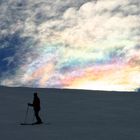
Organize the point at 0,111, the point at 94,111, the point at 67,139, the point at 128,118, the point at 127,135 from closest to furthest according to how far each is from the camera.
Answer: the point at 67,139 < the point at 127,135 < the point at 128,118 < the point at 0,111 < the point at 94,111

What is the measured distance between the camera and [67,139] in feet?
43.8

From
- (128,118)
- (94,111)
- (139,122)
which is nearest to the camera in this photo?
(139,122)

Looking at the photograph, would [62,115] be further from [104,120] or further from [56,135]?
[56,135]

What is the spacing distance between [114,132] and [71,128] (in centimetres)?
180

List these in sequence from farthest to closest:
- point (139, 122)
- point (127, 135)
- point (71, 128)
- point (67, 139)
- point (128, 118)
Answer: point (128, 118)
point (139, 122)
point (71, 128)
point (127, 135)
point (67, 139)

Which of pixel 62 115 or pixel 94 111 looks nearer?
pixel 62 115

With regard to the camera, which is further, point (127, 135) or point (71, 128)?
point (71, 128)

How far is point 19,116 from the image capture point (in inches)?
805

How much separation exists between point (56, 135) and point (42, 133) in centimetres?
73

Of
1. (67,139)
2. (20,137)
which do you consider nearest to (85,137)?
(67,139)

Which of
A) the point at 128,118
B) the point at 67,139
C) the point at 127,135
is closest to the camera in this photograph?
the point at 67,139

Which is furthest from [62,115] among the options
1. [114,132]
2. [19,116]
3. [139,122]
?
[114,132]

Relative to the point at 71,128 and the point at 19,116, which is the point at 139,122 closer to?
the point at 71,128

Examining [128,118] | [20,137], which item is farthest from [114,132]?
[128,118]
